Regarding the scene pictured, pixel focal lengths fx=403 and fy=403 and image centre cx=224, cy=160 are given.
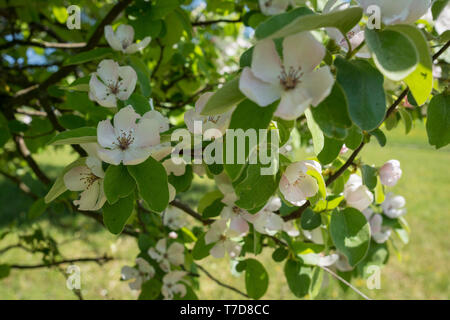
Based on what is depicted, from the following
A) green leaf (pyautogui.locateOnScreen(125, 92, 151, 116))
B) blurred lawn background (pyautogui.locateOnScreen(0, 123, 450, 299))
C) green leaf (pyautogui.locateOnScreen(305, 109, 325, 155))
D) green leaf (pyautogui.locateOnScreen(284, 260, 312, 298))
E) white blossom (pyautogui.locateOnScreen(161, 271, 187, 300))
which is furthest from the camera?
blurred lawn background (pyautogui.locateOnScreen(0, 123, 450, 299))

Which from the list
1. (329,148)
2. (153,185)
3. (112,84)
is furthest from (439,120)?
(112,84)

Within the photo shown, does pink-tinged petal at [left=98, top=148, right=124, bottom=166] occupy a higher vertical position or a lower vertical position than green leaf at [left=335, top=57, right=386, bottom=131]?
lower

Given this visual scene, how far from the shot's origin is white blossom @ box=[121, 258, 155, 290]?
1.18 metres

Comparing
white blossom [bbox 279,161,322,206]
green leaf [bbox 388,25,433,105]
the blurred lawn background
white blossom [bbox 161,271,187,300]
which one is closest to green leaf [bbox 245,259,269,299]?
white blossom [bbox 161,271,187,300]

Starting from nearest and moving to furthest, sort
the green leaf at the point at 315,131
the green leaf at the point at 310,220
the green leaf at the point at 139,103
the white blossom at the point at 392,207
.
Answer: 1. the green leaf at the point at 315,131
2. the green leaf at the point at 139,103
3. the green leaf at the point at 310,220
4. the white blossom at the point at 392,207

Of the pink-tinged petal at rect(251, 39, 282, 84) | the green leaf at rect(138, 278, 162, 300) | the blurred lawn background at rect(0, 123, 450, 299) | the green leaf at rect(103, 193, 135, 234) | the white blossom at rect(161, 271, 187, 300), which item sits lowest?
the blurred lawn background at rect(0, 123, 450, 299)

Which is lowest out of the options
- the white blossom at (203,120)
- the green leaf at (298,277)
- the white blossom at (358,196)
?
the green leaf at (298,277)

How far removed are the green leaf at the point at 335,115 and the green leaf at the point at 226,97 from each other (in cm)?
9

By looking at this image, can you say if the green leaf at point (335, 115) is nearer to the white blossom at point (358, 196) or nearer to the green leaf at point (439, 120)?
the green leaf at point (439, 120)

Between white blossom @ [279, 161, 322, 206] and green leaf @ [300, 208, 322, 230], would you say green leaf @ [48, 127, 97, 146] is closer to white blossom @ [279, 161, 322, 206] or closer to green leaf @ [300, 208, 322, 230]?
white blossom @ [279, 161, 322, 206]

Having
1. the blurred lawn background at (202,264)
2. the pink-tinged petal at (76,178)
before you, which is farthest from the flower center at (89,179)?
the blurred lawn background at (202,264)

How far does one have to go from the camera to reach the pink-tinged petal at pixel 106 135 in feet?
1.92

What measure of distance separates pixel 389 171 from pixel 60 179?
668 millimetres

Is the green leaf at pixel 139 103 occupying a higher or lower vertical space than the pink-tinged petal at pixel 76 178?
higher
